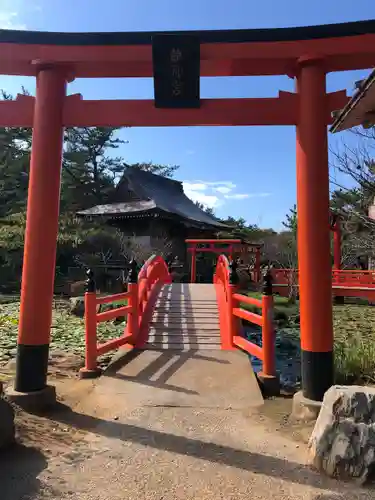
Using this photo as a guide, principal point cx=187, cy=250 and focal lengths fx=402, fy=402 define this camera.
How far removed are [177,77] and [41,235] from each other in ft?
7.00

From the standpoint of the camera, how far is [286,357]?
941cm

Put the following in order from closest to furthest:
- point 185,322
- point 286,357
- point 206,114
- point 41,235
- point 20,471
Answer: point 20,471
point 41,235
point 206,114
point 185,322
point 286,357

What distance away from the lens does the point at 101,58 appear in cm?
418

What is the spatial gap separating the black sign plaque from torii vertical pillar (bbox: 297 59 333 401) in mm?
1103

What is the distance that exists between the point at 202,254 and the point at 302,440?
68.8 ft

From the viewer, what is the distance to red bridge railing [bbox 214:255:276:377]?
4859 millimetres

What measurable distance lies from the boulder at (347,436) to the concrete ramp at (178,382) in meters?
1.35

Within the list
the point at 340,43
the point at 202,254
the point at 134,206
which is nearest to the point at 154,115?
the point at 340,43

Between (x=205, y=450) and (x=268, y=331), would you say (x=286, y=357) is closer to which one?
(x=268, y=331)

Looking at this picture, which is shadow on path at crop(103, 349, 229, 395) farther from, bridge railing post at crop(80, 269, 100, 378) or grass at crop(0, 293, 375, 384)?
grass at crop(0, 293, 375, 384)

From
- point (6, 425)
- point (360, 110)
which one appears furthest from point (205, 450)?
point (360, 110)

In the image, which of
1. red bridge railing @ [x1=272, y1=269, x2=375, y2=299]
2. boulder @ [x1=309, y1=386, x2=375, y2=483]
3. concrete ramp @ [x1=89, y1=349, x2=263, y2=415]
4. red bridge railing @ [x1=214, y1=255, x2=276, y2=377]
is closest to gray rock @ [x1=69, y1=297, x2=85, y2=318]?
red bridge railing @ [x1=214, y1=255, x2=276, y2=377]

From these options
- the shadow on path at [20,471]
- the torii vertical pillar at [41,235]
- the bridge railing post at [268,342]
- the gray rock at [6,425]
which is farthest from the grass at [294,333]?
the gray rock at [6,425]

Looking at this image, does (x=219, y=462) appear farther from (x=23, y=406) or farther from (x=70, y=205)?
(x=70, y=205)
